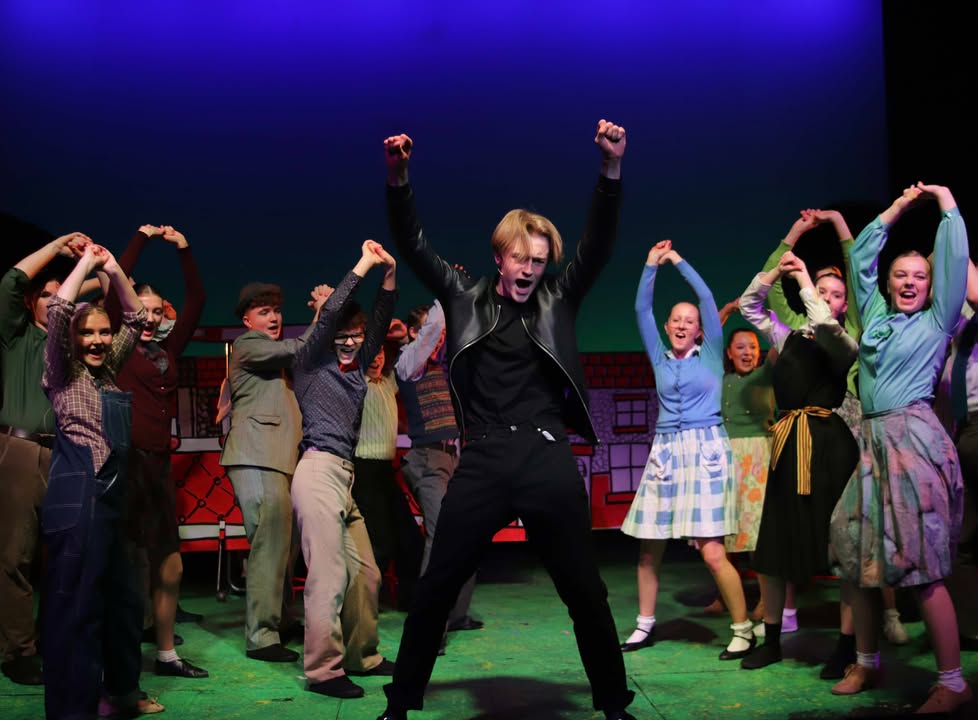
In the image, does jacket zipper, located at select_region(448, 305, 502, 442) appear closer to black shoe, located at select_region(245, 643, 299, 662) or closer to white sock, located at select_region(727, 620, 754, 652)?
black shoe, located at select_region(245, 643, 299, 662)

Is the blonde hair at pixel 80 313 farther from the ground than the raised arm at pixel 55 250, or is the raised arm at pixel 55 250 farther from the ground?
the raised arm at pixel 55 250

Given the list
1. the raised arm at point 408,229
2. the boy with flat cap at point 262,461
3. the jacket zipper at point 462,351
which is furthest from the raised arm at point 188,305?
A: the jacket zipper at point 462,351

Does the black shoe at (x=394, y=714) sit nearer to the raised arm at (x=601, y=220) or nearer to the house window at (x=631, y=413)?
the raised arm at (x=601, y=220)

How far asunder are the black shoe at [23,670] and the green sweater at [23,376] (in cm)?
93

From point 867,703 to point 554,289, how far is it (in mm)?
1886

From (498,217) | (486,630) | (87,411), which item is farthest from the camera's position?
→ (498,217)

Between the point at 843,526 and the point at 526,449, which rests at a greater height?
the point at 526,449

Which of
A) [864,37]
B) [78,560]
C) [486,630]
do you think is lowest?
[486,630]

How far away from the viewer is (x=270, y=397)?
4.54 meters

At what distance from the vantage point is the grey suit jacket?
4.35 metres

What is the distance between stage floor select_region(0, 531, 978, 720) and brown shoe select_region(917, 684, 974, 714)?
0.05 metres

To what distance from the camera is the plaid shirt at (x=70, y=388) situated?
3.19 metres

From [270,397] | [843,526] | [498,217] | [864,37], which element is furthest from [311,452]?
[864,37]

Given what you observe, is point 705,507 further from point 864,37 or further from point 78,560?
point 864,37
